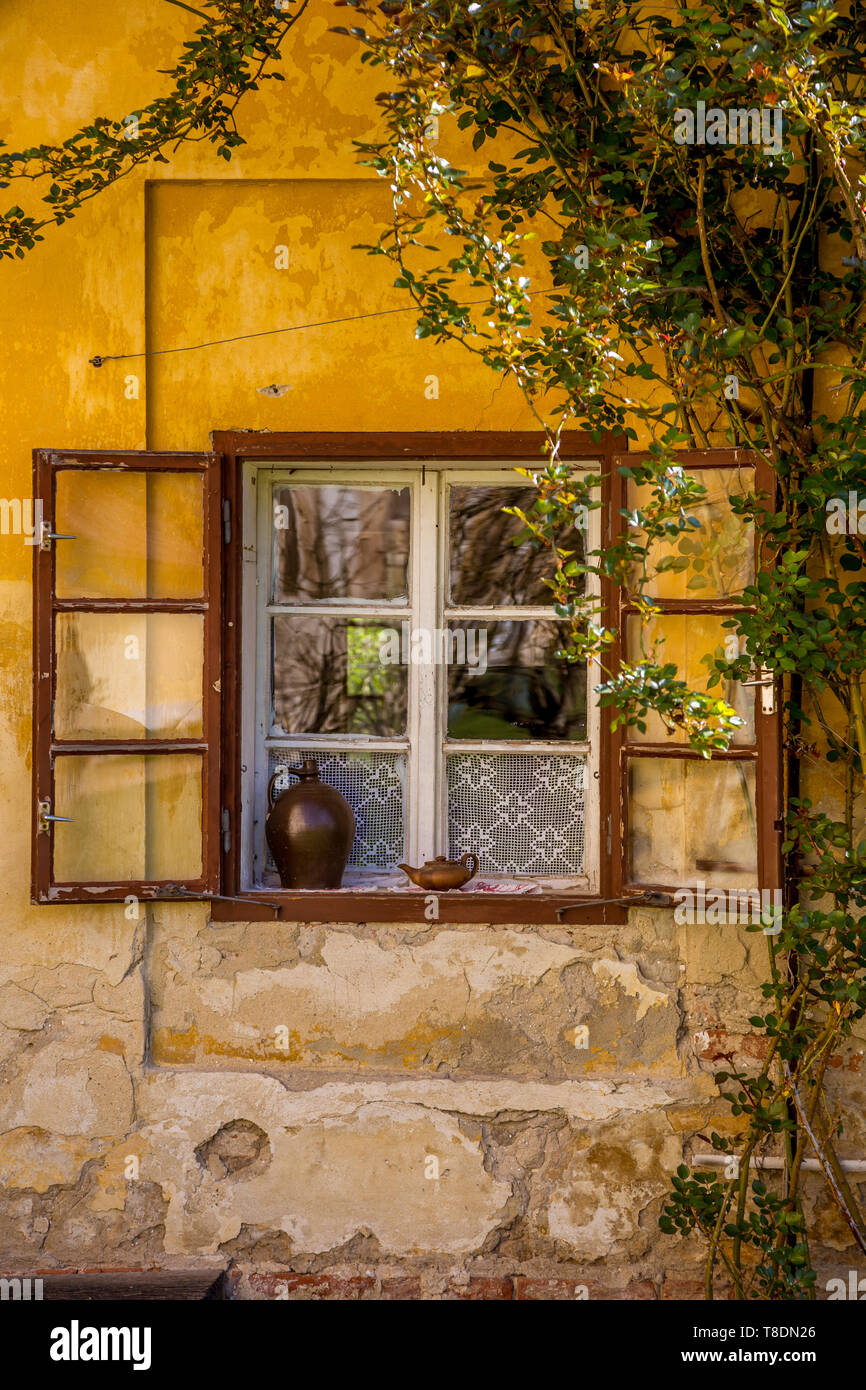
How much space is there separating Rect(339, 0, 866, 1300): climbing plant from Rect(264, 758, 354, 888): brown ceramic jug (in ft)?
3.04

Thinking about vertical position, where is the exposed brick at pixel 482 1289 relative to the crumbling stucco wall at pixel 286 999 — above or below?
below

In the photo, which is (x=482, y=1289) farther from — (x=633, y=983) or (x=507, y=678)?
(x=507, y=678)

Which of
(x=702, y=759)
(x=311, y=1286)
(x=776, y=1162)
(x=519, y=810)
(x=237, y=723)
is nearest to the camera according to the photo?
(x=702, y=759)

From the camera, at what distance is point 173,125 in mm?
3201

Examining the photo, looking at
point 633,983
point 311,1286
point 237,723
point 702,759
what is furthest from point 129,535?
point 311,1286

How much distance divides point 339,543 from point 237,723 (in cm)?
66

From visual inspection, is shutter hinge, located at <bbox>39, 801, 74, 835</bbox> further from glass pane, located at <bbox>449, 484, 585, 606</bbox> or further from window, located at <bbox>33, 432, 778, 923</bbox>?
glass pane, located at <bbox>449, 484, 585, 606</bbox>

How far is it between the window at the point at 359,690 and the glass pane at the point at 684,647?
0.5 inches

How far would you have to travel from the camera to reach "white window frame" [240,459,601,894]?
3.65m

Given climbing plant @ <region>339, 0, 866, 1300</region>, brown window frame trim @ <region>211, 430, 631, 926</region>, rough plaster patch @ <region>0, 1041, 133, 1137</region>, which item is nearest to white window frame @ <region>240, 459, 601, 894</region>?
brown window frame trim @ <region>211, 430, 631, 926</region>

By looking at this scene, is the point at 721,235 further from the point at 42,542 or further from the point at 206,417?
the point at 42,542

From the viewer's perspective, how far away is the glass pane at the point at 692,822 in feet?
10.7

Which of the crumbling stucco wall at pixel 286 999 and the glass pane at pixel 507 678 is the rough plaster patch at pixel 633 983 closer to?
the crumbling stucco wall at pixel 286 999

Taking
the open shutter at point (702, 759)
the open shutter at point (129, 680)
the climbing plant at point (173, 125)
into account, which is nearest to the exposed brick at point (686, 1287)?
the open shutter at point (702, 759)
